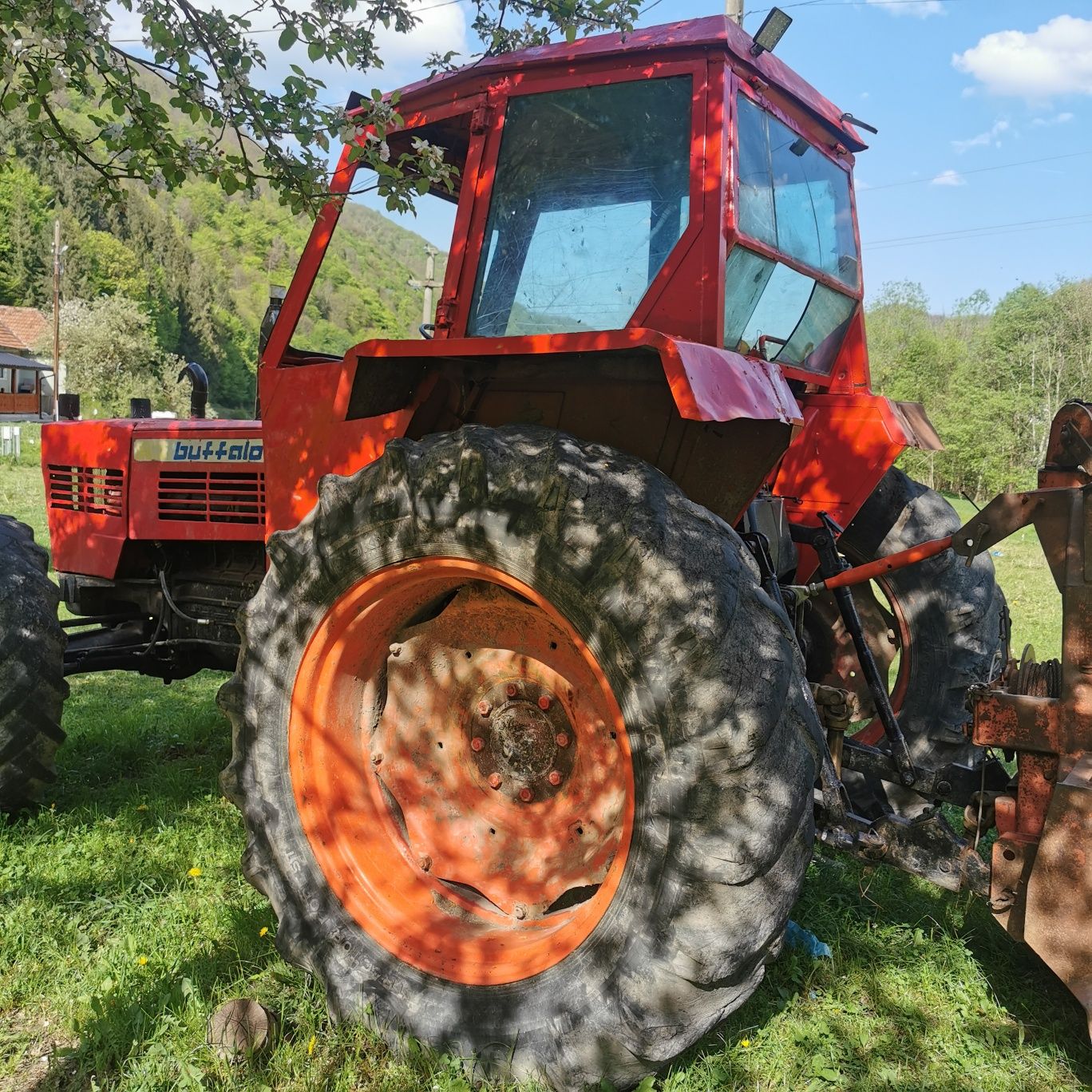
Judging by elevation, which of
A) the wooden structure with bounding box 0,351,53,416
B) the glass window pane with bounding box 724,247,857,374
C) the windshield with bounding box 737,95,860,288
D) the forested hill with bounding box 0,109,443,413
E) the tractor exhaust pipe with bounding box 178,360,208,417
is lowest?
the wooden structure with bounding box 0,351,53,416

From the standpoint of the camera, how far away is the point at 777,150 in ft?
9.53

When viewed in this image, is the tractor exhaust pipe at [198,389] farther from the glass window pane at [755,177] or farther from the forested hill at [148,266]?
the forested hill at [148,266]

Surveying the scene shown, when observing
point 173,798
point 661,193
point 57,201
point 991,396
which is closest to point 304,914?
point 173,798

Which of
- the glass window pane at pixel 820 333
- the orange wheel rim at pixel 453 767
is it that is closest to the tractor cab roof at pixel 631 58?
the glass window pane at pixel 820 333

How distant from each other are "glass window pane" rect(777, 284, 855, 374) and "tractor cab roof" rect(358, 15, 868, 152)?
62 cm

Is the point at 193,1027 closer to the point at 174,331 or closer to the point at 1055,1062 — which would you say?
the point at 1055,1062

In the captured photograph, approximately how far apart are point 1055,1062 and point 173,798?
10.5 ft

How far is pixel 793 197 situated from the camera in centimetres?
306

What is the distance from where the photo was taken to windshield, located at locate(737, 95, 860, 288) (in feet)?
8.91

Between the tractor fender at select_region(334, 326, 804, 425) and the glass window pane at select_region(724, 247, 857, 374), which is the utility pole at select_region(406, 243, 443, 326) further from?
the glass window pane at select_region(724, 247, 857, 374)

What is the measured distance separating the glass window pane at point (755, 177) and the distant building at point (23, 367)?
5347cm

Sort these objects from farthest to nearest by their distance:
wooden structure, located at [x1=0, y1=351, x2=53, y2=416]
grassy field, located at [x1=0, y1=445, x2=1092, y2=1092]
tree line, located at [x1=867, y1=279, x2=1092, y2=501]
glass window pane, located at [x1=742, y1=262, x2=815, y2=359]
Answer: wooden structure, located at [x1=0, y1=351, x2=53, y2=416] → tree line, located at [x1=867, y1=279, x2=1092, y2=501] → glass window pane, located at [x1=742, y1=262, x2=815, y2=359] → grassy field, located at [x1=0, y1=445, x2=1092, y2=1092]

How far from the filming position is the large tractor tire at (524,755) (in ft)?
6.29

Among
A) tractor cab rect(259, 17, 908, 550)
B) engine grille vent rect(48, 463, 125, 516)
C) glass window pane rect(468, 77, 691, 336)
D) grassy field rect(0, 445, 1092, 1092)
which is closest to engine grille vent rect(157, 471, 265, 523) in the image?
engine grille vent rect(48, 463, 125, 516)
